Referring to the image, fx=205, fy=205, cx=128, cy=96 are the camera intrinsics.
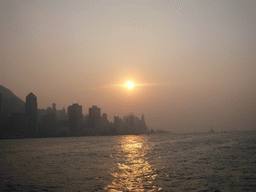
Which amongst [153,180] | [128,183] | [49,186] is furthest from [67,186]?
[153,180]

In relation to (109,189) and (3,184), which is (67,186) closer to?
(109,189)

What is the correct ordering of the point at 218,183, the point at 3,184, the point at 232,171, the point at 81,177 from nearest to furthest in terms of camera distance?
the point at 218,183 < the point at 3,184 < the point at 81,177 < the point at 232,171

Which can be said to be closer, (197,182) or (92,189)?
(92,189)

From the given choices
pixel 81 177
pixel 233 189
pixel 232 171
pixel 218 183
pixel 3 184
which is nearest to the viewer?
pixel 233 189

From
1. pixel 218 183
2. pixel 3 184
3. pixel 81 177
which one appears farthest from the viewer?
pixel 81 177

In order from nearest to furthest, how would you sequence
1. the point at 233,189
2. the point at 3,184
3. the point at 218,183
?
the point at 233,189
the point at 218,183
the point at 3,184

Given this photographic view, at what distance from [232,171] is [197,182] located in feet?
35.7

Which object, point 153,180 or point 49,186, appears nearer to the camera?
point 49,186

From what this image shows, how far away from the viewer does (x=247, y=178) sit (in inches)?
1128

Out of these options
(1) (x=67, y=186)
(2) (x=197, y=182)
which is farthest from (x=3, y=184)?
(2) (x=197, y=182)

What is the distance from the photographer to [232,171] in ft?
111

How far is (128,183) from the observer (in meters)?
27.2

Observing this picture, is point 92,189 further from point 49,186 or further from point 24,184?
point 24,184

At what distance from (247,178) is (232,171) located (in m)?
5.44
